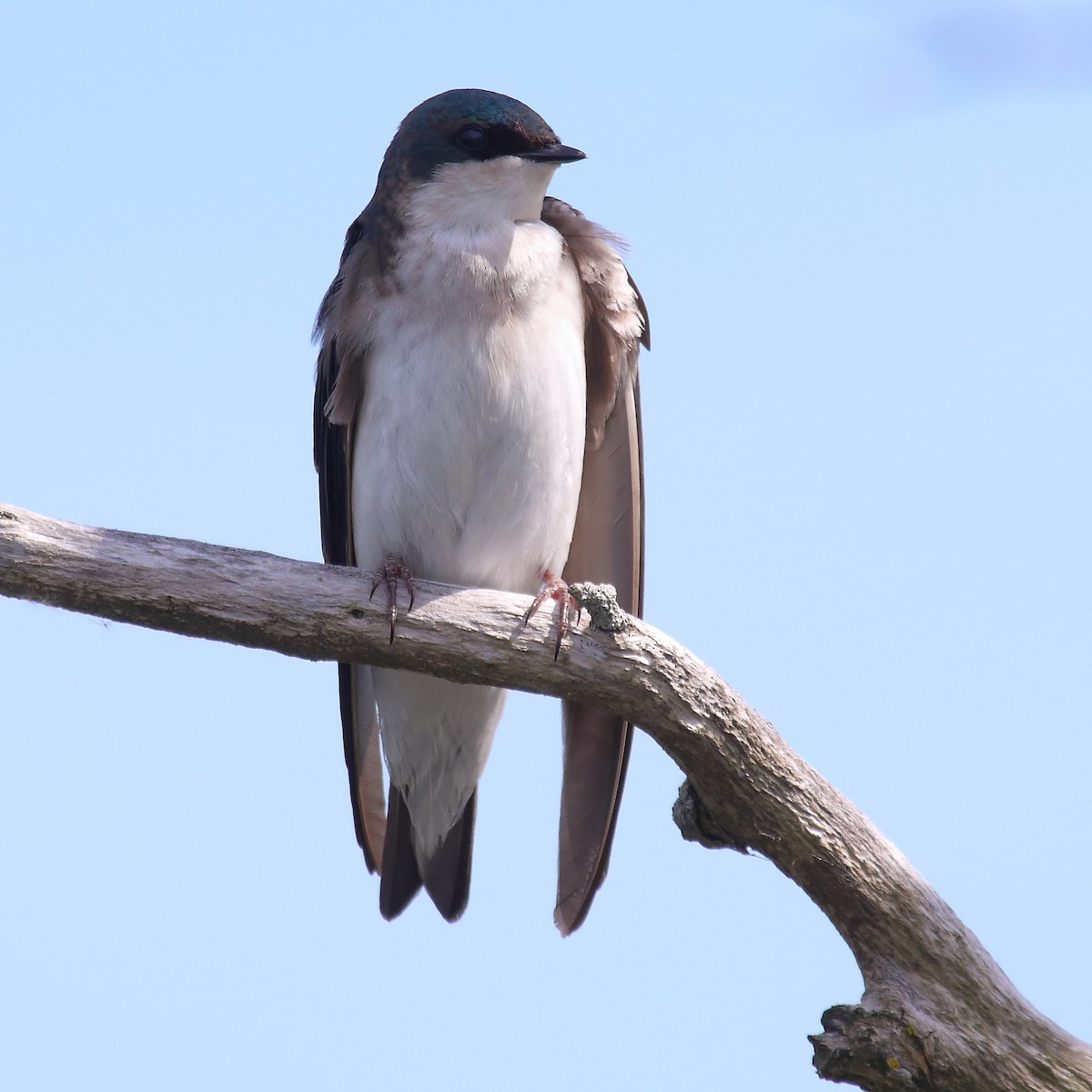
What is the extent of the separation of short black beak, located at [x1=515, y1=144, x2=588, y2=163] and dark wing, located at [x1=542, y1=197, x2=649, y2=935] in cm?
33

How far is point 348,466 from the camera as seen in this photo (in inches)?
231

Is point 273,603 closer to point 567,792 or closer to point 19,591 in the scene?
point 19,591

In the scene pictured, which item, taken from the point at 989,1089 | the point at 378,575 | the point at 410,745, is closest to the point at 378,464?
the point at 378,575

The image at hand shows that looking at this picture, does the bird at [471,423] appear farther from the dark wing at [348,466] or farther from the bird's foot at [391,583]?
the bird's foot at [391,583]

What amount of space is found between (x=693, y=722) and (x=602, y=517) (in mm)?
1658

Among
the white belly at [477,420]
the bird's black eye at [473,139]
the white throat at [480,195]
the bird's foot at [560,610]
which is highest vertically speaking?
the bird's black eye at [473,139]

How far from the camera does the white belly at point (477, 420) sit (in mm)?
5383

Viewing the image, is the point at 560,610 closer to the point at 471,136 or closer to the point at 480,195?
the point at 480,195

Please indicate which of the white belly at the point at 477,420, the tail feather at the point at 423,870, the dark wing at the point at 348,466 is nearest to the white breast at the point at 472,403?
the white belly at the point at 477,420

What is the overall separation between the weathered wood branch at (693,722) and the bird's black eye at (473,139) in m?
1.84

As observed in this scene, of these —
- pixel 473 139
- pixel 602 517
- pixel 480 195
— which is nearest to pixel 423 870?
pixel 602 517

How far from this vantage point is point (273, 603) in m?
4.52

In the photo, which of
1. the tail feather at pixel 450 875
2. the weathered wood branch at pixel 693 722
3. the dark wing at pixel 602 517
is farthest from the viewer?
the tail feather at pixel 450 875

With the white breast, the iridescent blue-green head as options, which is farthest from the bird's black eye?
the white breast
